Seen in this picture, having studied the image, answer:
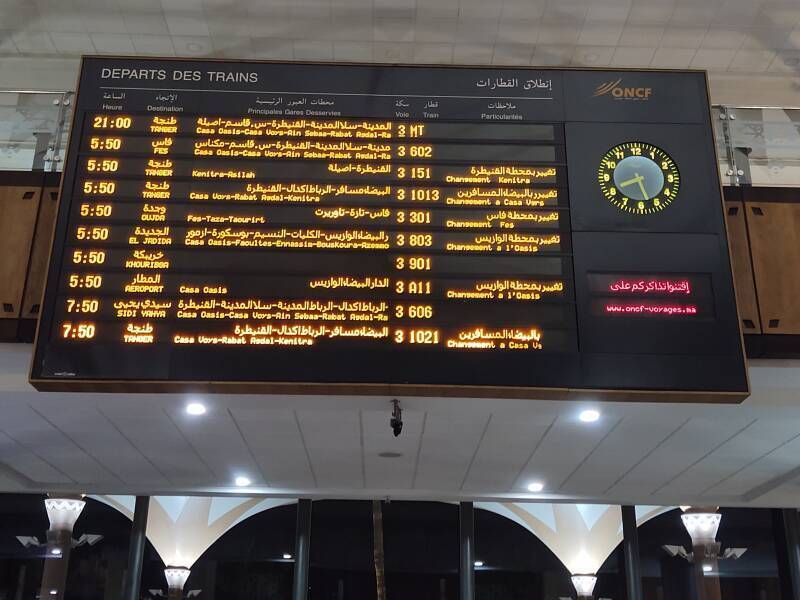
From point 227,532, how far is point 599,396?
8472mm

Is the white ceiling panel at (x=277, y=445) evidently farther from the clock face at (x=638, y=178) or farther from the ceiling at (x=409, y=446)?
the clock face at (x=638, y=178)

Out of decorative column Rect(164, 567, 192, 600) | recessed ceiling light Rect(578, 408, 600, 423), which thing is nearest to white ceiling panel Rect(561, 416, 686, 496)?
recessed ceiling light Rect(578, 408, 600, 423)

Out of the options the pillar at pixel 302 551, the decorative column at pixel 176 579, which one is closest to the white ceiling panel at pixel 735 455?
the pillar at pixel 302 551

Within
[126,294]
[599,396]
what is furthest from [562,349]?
[126,294]

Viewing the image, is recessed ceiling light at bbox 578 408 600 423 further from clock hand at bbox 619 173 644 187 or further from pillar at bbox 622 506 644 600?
pillar at bbox 622 506 644 600

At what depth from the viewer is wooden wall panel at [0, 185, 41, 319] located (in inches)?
211

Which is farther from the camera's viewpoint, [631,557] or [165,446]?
[631,557]

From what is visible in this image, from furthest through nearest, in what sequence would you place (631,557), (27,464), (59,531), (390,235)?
(59,531)
(631,557)
(27,464)
(390,235)

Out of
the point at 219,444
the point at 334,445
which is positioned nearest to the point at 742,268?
the point at 334,445

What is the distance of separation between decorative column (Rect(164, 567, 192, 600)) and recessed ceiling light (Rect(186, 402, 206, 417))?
656cm

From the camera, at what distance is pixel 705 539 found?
10820 millimetres

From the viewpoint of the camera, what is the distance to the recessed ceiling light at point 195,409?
5.75 m

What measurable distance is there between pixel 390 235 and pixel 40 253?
252 cm

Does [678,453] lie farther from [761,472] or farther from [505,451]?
[505,451]
